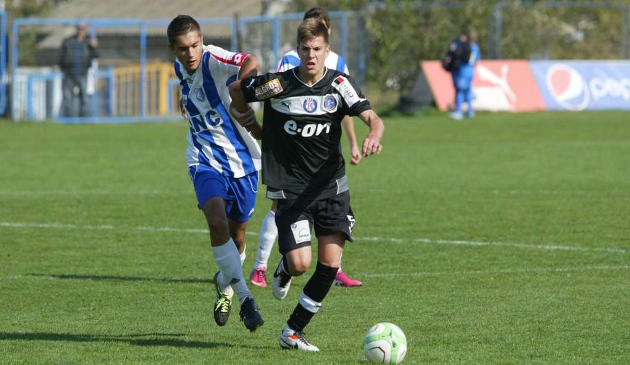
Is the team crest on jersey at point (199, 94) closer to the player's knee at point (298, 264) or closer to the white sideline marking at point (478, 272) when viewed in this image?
the player's knee at point (298, 264)

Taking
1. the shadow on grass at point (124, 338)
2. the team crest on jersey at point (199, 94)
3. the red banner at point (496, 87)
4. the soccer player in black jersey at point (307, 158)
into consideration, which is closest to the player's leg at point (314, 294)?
the soccer player in black jersey at point (307, 158)

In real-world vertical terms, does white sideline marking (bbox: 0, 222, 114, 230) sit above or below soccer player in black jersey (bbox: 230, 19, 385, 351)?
below

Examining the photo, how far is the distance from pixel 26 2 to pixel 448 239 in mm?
37558

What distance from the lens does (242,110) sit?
6957 mm

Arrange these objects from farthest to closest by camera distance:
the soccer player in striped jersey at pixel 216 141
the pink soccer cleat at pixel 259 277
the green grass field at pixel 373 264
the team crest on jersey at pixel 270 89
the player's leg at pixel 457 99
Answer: the player's leg at pixel 457 99
the pink soccer cleat at pixel 259 277
the soccer player in striped jersey at pixel 216 141
the green grass field at pixel 373 264
the team crest on jersey at pixel 270 89

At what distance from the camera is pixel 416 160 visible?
761 inches

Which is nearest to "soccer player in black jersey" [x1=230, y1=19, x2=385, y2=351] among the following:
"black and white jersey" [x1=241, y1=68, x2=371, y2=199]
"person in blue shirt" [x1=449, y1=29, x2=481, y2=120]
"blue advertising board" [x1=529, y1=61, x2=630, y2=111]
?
"black and white jersey" [x1=241, y1=68, x2=371, y2=199]

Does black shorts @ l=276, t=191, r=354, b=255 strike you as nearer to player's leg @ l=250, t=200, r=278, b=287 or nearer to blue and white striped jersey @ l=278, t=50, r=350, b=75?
player's leg @ l=250, t=200, r=278, b=287

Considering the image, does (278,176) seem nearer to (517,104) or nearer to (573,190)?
(573,190)

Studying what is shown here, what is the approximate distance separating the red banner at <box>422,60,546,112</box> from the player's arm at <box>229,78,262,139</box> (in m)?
23.2

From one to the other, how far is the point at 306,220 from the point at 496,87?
24438 mm

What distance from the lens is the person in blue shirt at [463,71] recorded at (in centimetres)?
2784

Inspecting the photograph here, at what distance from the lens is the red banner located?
30.1m

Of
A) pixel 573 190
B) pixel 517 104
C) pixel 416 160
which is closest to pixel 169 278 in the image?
pixel 573 190
